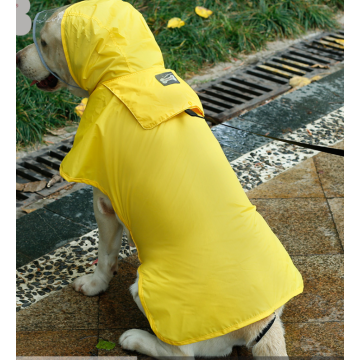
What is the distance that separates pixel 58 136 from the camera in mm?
5496

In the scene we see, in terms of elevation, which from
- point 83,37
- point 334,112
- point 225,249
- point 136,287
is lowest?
point 334,112

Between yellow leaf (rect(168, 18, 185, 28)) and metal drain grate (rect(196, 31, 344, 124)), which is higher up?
yellow leaf (rect(168, 18, 185, 28))

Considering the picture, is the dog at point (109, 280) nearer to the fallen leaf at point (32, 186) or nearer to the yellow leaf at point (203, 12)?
the fallen leaf at point (32, 186)

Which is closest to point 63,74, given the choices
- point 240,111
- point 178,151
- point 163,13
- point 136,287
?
point 178,151

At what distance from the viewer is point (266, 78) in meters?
6.60

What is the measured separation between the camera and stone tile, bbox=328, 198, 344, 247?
3.91m

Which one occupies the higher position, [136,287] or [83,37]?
A: [83,37]

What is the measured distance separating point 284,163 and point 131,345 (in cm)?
259

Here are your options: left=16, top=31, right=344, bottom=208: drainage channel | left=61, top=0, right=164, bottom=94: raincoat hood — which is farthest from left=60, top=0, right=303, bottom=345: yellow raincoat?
left=16, top=31, right=344, bottom=208: drainage channel

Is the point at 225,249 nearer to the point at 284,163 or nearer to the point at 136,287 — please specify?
the point at 136,287

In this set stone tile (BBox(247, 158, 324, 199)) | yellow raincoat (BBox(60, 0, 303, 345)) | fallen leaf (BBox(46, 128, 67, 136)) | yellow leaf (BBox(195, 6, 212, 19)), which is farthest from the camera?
yellow leaf (BBox(195, 6, 212, 19))

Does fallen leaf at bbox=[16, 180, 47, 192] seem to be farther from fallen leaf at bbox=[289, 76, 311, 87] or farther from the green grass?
fallen leaf at bbox=[289, 76, 311, 87]

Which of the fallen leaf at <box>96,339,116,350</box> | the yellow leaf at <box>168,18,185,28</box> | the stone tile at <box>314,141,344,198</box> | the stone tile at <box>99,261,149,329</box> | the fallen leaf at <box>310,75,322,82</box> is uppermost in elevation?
the yellow leaf at <box>168,18,185,28</box>

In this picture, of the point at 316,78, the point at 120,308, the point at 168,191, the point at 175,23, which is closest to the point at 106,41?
the point at 168,191
